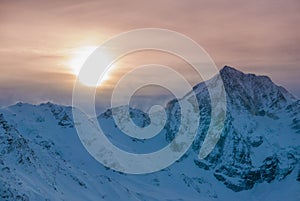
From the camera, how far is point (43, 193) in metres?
197

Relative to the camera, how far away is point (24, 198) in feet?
586

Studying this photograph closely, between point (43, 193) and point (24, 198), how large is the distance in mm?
18510

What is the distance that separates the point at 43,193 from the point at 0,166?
19177 mm

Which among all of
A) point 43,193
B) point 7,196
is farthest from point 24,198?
point 43,193

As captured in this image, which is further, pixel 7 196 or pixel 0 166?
pixel 0 166

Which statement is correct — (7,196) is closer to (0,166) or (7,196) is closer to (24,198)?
(24,198)

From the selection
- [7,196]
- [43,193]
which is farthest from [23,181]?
[7,196]

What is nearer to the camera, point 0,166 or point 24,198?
point 24,198

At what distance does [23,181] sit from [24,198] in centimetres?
2055

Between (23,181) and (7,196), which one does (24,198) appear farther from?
(23,181)

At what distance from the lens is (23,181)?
198 m

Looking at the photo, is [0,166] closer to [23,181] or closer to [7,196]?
[23,181]

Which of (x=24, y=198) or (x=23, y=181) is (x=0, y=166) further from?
(x=24, y=198)

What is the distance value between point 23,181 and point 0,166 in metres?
10.3
